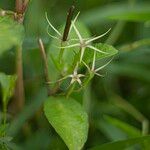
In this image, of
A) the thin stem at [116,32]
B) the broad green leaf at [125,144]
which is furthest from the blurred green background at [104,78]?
the broad green leaf at [125,144]

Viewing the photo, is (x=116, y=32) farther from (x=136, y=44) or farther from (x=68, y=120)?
(x=68, y=120)

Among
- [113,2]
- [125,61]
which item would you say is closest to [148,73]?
[125,61]

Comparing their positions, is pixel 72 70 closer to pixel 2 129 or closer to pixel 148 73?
pixel 2 129

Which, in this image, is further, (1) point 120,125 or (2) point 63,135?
(1) point 120,125

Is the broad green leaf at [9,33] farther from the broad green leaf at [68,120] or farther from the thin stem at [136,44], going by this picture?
the thin stem at [136,44]

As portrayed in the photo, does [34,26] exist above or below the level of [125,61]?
above

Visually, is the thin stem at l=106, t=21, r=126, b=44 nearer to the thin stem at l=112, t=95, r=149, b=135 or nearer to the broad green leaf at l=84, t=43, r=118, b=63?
the thin stem at l=112, t=95, r=149, b=135
